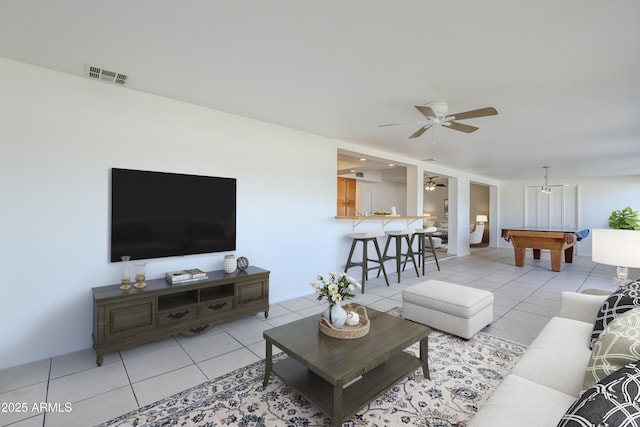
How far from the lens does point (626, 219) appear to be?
808 cm

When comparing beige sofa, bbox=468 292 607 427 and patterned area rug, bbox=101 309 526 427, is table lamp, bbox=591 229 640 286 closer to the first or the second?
beige sofa, bbox=468 292 607 427

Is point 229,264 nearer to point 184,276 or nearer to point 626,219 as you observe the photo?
point 184,276

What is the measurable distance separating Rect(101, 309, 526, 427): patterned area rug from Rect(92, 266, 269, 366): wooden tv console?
79 cm

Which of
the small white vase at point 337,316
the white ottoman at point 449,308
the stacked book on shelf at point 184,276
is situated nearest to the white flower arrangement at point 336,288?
the small white vase at point 337,316

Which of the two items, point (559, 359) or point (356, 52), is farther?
point (356, 52)

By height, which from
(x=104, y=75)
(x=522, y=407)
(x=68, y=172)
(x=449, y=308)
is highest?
(x=104, y=75)

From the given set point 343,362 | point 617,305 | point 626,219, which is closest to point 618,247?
point 617,305

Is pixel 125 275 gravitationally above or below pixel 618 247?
below

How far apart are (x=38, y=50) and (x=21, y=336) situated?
222 centimetres

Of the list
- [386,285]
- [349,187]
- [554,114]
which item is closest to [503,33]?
[554,114]

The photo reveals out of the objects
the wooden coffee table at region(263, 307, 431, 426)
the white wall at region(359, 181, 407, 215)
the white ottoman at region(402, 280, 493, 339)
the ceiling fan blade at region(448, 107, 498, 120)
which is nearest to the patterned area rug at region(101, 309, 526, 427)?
the wooden coffee table at region(263, 307, 431, 426)

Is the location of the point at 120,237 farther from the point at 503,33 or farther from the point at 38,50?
the point at 503,33

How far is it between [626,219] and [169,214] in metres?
11.2

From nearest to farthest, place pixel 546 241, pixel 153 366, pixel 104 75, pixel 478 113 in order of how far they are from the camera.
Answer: pixel 153 366 < pixel 104 75 < pixel 478 113 < pixel 546 241
